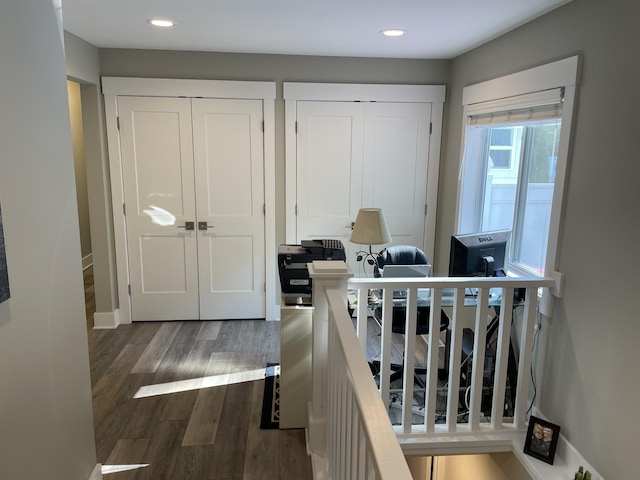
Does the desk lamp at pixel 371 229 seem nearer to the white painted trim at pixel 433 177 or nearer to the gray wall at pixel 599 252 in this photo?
the gray wall at pixel 599 252

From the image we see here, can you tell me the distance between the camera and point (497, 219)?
11.4 feet

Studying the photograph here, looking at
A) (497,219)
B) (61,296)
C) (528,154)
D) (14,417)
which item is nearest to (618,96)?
(528,154)

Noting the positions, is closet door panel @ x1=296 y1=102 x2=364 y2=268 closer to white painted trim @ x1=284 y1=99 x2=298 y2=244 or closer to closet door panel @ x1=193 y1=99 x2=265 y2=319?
white painted trim @ x1=284 y1=99 x2=298 y2=244

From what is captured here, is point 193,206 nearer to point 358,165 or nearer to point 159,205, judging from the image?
point 159,205

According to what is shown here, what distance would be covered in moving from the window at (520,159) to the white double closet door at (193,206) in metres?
1.75

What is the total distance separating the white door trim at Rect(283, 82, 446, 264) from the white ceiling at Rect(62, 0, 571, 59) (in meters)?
0.29

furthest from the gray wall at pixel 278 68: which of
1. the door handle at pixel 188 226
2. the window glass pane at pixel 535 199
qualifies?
the window glass pane at pixel 535 199

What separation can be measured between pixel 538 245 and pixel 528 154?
2.00 feet

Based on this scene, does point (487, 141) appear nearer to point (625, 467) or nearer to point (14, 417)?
point (625, 467)

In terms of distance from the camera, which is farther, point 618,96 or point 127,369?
point 127,369

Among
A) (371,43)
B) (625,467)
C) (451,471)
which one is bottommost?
(451,471)

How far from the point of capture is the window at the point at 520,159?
2.43m

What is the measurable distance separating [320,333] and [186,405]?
3.89 ft

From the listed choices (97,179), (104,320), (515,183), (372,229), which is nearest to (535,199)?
(515,183)
